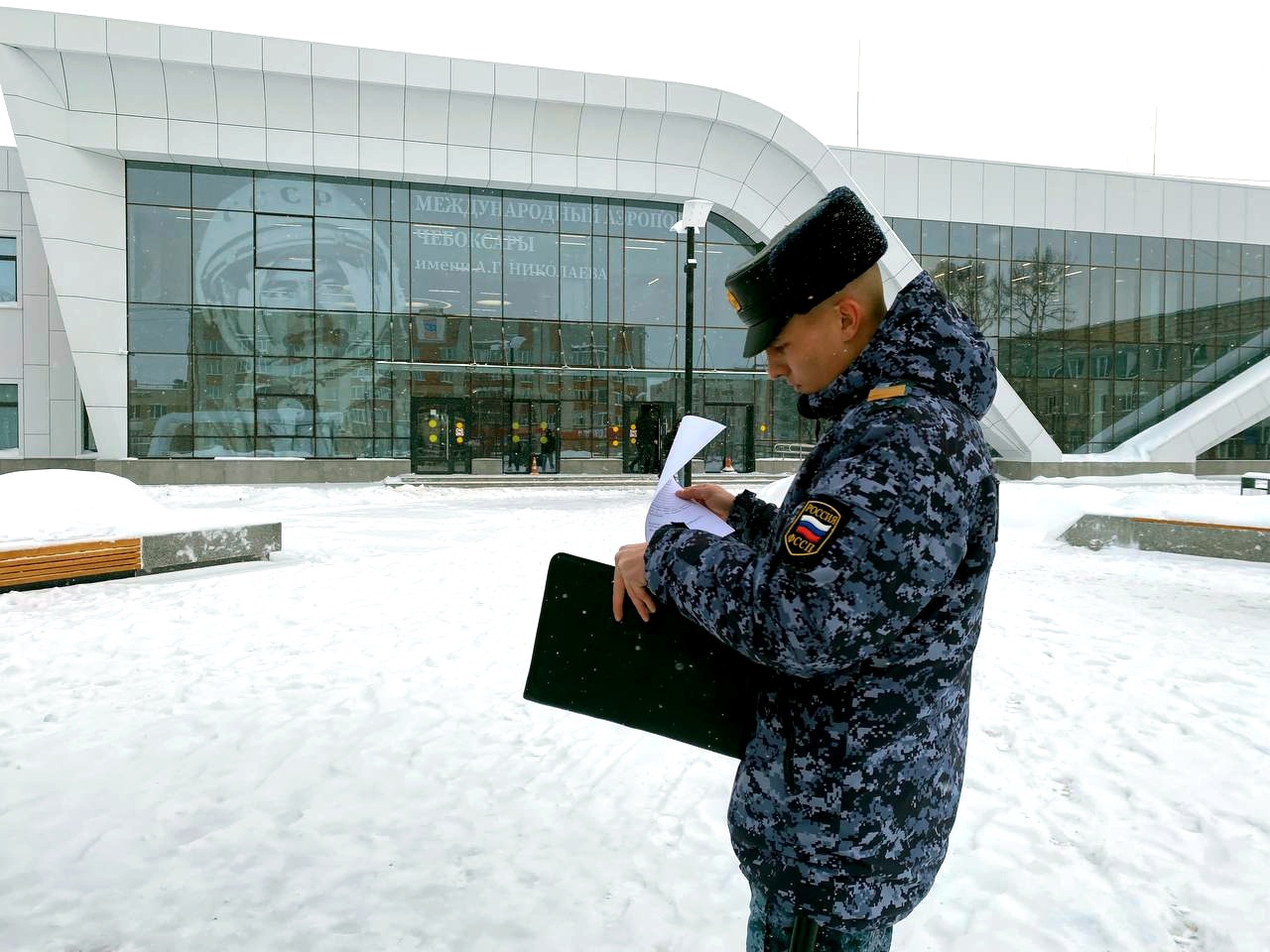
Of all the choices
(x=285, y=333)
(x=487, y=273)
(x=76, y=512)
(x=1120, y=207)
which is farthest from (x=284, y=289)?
(x=1120, y=207)

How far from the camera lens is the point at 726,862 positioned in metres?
3.29

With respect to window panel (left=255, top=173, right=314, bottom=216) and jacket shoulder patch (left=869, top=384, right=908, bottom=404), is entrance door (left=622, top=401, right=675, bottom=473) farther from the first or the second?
jacket shoulder patch (left=869, top=384, right=908, bottom=404)

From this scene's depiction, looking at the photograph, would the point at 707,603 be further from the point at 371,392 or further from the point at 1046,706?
the point at 371,392

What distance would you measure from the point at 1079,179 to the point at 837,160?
453 inches

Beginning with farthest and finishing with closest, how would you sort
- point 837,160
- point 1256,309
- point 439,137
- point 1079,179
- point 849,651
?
point 1256,309, point 1079,179, point 837,160, point 439,137, point 849,651

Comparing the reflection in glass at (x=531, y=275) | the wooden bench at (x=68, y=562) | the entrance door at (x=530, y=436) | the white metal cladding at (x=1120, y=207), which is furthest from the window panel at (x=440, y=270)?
the wooden bench at (x=68, y=562)

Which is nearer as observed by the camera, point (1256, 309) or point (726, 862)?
point (726, 862)

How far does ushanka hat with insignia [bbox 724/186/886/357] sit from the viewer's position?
4.67 feet

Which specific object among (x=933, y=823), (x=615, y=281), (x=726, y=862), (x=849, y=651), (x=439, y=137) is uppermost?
(x=439, y=137)

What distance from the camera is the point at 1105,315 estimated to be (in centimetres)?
3266

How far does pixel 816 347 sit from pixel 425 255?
27213mm

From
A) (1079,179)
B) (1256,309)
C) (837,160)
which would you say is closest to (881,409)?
(837,160)

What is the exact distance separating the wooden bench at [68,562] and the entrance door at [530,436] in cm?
1949

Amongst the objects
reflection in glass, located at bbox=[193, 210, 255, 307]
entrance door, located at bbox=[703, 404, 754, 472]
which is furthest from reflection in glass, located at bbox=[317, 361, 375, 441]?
entrance door, located at bbox=[703, 404, 754, 472]
